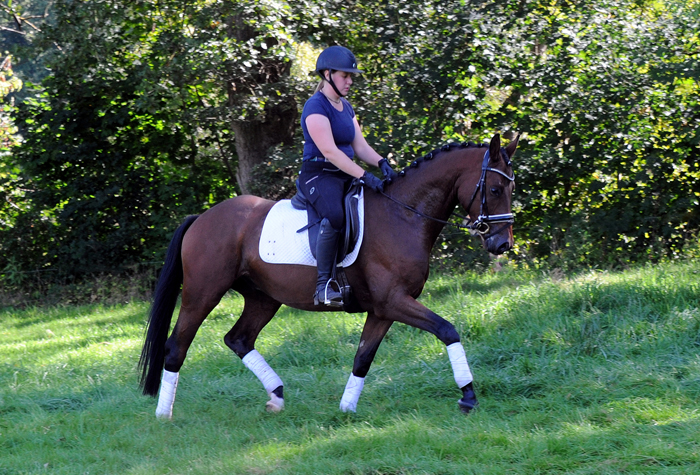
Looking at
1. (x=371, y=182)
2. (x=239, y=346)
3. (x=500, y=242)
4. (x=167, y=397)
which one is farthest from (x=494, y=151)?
(x=167, y=397)

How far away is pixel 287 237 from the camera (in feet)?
18.5

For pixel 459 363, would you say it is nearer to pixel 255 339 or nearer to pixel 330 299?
pixel 330 299

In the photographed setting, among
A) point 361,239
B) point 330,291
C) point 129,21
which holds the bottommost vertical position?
point 330,291

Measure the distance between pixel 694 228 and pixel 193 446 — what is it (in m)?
8.61

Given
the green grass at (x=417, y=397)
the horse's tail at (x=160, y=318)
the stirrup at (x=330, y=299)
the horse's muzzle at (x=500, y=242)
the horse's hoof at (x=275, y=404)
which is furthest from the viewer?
the horse's tail at (x=160, y=318)

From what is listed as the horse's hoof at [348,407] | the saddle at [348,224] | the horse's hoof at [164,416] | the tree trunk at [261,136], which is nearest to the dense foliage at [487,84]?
the tree trunk at [261,136]

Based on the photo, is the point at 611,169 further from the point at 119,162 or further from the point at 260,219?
the point at 119,162

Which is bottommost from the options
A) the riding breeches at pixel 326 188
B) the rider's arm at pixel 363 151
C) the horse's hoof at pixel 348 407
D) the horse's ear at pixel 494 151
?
the horse's hoof at pixel 348 407

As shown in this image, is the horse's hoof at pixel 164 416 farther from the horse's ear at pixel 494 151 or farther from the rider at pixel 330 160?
the horse's ear at pixel 494 151

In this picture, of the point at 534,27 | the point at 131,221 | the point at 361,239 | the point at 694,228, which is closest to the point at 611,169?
the point at 694,228

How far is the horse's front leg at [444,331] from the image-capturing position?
17.0 feet

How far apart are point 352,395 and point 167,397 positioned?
1516 millimetres

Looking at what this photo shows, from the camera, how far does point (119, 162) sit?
13.8 m

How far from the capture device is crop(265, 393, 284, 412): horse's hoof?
579 cm
